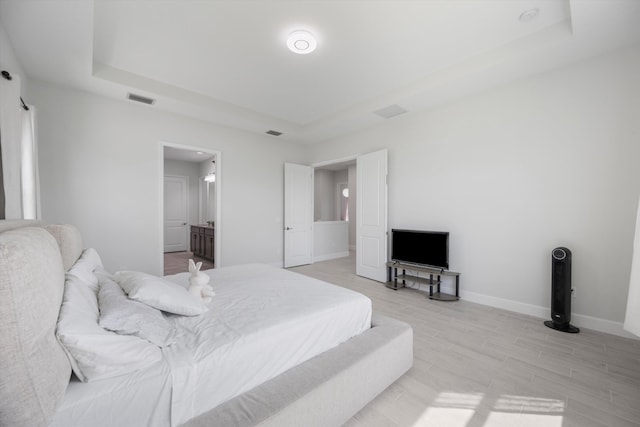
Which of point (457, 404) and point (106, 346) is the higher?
point (106, 346)

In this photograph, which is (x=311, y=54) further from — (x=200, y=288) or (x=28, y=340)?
(x=28, y=340)

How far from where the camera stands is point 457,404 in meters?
1.70

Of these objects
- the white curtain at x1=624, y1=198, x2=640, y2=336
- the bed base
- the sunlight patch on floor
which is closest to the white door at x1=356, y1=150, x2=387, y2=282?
the bed base

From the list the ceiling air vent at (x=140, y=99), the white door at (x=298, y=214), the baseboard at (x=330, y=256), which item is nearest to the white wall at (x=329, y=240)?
the baseboard at (x=330, y=256)

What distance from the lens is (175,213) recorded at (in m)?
8.19

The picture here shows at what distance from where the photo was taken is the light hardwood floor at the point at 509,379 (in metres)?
1.60

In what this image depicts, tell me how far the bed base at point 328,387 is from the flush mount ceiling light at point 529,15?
2.96 meters

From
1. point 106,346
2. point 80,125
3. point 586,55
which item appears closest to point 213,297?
point 106,346

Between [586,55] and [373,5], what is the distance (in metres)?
2.36

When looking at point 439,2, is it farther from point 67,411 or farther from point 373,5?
point 67,411

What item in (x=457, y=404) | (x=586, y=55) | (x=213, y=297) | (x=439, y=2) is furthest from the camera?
(x=586, y=55)

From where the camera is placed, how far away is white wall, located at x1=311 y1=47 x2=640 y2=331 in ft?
8.56

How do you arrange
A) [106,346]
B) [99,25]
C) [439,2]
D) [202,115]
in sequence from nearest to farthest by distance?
[106,346]
[439,2]
[99,25]
[202,115]

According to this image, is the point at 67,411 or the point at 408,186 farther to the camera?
the point at 408,186
